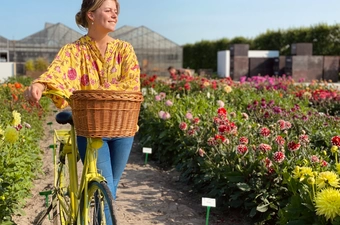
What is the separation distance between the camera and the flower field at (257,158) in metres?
2.65

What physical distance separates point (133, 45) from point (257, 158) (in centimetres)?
2396

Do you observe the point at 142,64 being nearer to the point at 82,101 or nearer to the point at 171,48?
the point at 171,48

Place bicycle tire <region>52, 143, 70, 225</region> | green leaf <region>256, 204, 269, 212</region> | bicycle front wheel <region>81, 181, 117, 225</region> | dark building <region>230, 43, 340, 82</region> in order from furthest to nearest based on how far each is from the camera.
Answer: dark building <region>230, 43, 340, 82</region> < green leaf <region>256, 204, 269, 212</region> < bicycle tire <region>52, 143, 70, 225</region> < bicycle front wheel <region>81, 181, 117, 225</region>

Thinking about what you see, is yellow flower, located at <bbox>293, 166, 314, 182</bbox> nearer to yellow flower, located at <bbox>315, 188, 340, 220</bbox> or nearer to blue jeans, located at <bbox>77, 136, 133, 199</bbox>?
yellow flower, located at <bbox>315, 188, 340, 220</bbox>

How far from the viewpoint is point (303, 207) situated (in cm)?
271

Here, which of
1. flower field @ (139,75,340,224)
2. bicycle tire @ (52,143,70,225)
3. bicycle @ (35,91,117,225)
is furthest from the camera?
bicycle tire @ (52,143,70,225)

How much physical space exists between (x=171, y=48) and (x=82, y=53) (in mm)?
25312

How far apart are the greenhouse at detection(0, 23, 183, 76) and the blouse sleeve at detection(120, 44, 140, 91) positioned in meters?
24.5

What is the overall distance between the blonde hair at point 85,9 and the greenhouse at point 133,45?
961 inches

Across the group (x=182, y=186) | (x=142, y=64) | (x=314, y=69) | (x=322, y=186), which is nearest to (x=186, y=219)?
(x=182, y=186)

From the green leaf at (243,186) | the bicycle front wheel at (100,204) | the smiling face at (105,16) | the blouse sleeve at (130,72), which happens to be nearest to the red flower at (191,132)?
the green leaf at (243,186)

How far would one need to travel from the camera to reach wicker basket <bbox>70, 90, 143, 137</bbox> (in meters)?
1.97

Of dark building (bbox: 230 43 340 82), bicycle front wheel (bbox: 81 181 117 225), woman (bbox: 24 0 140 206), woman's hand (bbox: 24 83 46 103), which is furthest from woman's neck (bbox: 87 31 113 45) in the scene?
dark building (bbox: 230 43 340 82)

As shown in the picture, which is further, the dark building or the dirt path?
the dark building
